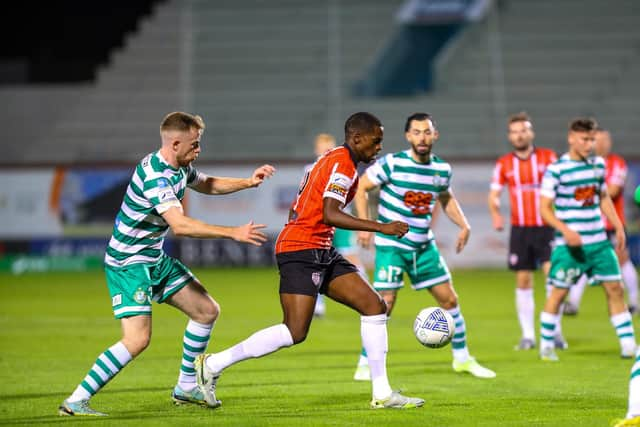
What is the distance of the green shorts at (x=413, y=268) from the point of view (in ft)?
30.2

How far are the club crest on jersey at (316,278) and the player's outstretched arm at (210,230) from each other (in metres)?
0.62

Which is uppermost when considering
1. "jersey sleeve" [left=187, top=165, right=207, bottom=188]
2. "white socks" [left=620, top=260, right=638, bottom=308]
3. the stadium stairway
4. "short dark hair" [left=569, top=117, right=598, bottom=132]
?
the stadium stairway

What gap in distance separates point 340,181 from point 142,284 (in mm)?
1523

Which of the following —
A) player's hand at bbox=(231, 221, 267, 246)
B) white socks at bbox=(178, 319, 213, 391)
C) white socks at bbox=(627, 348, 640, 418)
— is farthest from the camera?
white socks at bbox=(178, 319, 213, 391)

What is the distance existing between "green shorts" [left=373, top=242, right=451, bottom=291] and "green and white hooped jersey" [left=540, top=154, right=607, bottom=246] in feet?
4.87

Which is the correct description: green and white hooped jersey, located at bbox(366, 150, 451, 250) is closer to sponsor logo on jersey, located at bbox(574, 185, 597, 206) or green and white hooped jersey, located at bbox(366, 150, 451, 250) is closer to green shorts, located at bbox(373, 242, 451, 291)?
green shorts, located at bbox(373, 242, 451, 291)

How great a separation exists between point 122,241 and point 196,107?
21.1 metres

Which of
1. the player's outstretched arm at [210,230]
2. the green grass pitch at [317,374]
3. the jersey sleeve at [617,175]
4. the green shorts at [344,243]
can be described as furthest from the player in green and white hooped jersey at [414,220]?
the green shorts at [344,243]

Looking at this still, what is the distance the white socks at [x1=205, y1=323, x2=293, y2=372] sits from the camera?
282 inches

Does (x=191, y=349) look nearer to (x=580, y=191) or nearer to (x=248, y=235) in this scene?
(x=248, y=235)

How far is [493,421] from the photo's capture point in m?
6.85

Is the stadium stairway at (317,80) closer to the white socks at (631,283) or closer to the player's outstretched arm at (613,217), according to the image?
the white socks at (631,283)

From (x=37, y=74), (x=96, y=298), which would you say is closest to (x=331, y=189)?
(x=96, y=298)

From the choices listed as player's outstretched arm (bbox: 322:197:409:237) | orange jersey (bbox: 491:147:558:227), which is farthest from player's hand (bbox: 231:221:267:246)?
orange jersey (bbox: 491:147:558:227)
